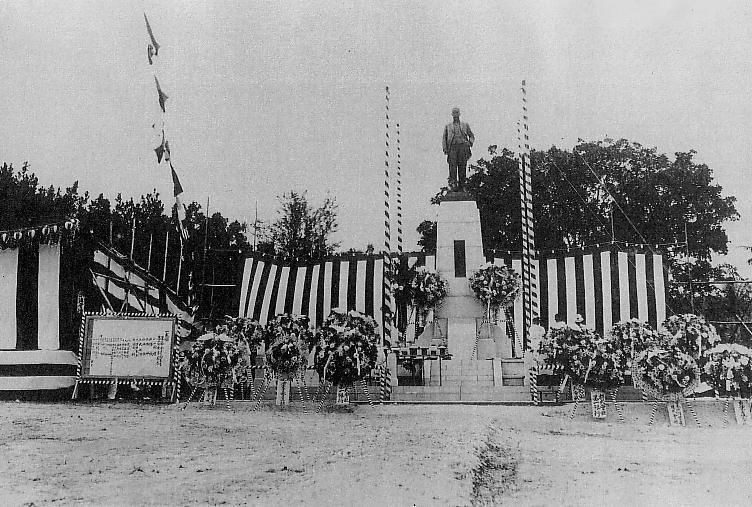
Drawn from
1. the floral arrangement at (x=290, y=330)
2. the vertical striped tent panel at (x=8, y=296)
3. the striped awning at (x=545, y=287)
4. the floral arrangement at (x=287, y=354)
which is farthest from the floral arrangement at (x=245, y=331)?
the vertical striped tent panel at (x=8, y=296)

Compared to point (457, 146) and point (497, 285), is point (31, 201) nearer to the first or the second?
point (457, 146)

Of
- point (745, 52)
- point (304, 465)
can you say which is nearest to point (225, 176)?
point (304, 465)

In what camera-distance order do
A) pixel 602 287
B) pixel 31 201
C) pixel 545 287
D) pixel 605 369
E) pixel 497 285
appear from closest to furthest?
1. pixel 605 369
2. pixel 31 201
3. pixel 497 285
4. pixel 602 287
5. pixel 545 287

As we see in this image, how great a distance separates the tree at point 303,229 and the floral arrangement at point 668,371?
5097 millimetres

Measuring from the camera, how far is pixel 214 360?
825cm

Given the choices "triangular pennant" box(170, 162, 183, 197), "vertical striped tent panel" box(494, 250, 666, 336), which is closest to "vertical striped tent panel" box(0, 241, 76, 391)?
"triangular pennant" box(170, 162, 183, 197)

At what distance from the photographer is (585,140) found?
34.9 ft

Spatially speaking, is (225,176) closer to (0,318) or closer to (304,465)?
(0,318)

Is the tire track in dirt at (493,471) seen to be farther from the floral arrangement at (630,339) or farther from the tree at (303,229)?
the tree at (303,229)

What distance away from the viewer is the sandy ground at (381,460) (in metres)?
5.37

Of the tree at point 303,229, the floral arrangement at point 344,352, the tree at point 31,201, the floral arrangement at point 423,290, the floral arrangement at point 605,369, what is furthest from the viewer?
the tree at point 303,229

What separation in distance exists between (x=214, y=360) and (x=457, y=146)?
4.70 m

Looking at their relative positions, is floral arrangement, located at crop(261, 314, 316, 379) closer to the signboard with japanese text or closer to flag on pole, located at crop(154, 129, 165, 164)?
the signboard with japanese text

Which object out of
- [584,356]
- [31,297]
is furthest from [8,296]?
[584,356]
